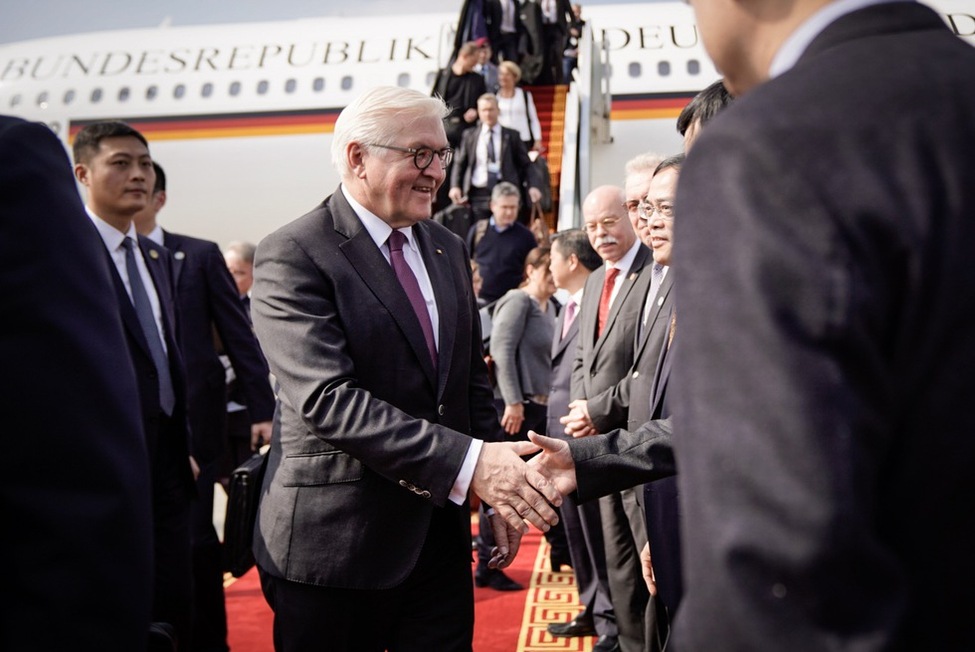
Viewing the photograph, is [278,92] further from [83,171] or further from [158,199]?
[83,171]

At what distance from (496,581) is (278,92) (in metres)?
10.2

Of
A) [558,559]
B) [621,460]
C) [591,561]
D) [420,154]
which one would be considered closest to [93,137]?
[420,154]

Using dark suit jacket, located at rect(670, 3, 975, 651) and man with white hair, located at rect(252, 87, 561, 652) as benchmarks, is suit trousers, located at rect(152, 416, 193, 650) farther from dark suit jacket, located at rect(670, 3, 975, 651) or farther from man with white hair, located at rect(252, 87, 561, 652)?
dark suit jacket, located at rect(670, 3, 975, 651)

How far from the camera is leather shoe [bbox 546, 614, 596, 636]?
4070 millimetres

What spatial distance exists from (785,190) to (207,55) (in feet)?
48.1

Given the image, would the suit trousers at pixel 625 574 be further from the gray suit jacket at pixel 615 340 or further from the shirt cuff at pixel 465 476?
the shirt cuff at pixel 465 476

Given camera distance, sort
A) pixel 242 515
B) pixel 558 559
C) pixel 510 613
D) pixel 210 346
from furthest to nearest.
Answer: pixel 558 559 → pixel 510 613 → pixel 210 346 → pixel 242 515

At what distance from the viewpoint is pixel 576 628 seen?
4.09 meters

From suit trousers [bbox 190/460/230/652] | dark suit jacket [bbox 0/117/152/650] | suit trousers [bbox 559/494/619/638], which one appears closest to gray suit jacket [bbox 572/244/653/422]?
suit trousers [bbox 559/494/619/638]

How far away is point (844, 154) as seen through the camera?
2.44ft

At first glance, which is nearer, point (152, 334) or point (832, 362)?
point (832, 362)

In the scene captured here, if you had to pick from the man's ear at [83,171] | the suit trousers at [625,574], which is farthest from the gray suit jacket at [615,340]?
the man's ear at [83,171]

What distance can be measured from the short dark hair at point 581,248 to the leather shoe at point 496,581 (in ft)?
5.85

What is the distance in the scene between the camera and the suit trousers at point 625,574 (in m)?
3.35
